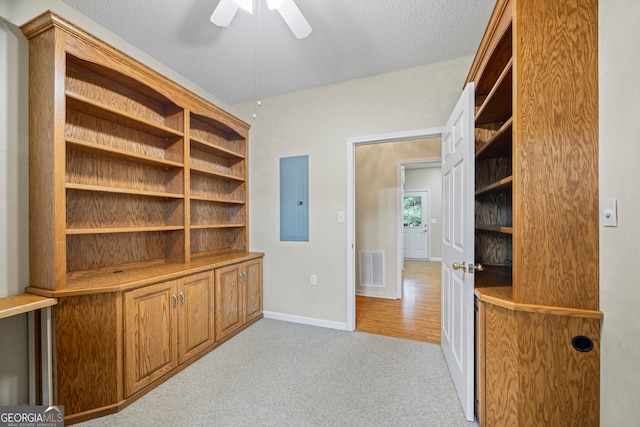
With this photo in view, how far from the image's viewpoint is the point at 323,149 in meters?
2.90

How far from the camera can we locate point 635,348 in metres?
0.96

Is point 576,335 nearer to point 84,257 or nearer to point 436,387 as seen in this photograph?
point 436,387

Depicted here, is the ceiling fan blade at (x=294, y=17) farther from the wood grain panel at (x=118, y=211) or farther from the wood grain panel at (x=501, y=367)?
the wood grain panel at (x=501, y=367)

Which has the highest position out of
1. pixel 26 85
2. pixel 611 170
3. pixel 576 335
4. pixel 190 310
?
pixel 26 85

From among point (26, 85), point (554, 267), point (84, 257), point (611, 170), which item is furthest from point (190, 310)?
point (611, 170)

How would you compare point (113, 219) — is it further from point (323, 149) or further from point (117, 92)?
point (323, 149)

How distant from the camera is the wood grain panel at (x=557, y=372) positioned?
3.81ft

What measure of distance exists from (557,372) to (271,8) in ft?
7.83

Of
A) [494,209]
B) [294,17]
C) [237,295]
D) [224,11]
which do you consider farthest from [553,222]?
[237,295]

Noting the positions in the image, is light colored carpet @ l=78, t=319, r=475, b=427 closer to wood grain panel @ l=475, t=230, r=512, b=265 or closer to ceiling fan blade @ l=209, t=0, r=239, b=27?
wood grain panel @ l=475, t=230, r=512, b=265

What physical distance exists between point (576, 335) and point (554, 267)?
0.32 metres

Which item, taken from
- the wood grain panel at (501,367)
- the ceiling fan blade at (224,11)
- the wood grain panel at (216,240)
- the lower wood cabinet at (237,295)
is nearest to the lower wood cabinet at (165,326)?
the lower wood cabinet at (237,295)

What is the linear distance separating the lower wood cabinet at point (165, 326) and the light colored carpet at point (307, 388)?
139 mm

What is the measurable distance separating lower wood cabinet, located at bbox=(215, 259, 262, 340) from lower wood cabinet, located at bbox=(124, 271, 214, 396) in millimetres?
104
